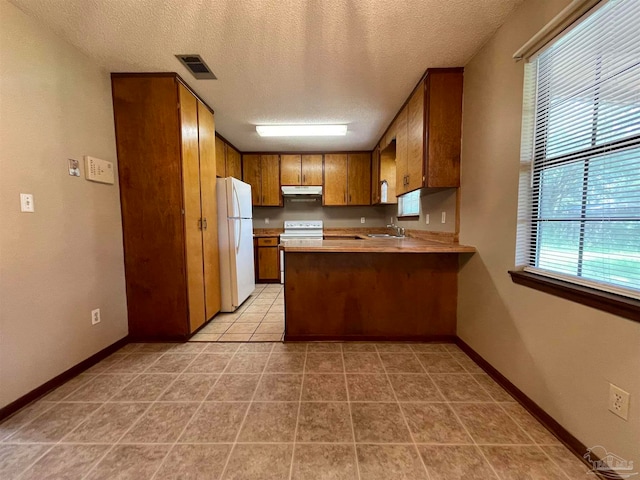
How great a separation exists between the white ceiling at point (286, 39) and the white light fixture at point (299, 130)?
0.66 metres

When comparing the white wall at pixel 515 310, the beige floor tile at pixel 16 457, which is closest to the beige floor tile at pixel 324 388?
the white wall at pixel 515 310

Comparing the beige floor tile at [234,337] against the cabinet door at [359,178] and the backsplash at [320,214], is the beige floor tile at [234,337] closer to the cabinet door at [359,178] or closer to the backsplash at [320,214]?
the backsplash at [320,214]

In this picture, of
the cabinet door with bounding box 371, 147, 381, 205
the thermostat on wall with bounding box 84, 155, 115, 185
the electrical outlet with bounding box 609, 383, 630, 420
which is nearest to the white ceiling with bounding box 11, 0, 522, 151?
the thermostat on wall with bounding box 84, 155, 115, 185

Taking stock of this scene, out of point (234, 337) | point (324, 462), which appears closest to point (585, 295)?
point (324, 462)

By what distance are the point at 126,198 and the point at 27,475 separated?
6.09ft

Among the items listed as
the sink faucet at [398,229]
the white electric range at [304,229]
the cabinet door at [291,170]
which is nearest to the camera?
the sink faucet at [398,229]

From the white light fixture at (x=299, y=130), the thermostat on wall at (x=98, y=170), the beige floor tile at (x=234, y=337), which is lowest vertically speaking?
the beige floor tile at (x=234, y=337)

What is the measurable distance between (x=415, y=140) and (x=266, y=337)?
2.39 metres

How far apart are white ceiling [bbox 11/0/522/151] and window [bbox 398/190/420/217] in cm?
127

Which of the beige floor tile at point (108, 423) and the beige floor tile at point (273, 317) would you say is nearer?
the beige floor tile at point (108, 423)

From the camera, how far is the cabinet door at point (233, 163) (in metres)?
3.92

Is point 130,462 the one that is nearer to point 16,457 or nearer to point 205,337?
point 16,457

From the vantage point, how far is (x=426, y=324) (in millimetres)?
2318

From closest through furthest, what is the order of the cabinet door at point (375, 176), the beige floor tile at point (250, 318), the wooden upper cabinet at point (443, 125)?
1. the wooden upper cabinet at point (443, 125)
2. the beige floor tile at point (250, 318)
3. the cabinet door at point (375, 176)
